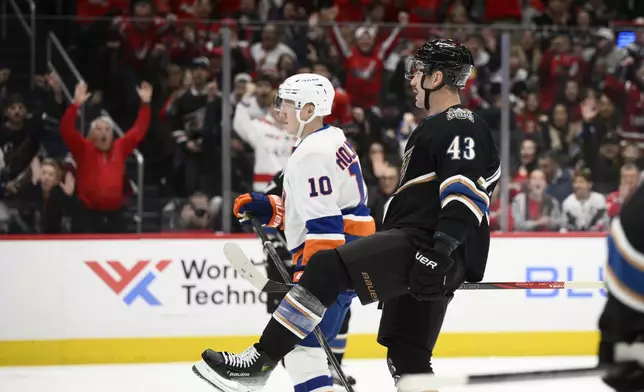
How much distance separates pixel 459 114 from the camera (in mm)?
3061

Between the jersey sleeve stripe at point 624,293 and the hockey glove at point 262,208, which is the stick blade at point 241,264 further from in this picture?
the jersey sleeve stripe at point 624,293

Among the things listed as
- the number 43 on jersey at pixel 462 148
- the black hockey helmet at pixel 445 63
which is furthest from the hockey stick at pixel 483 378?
the black hockey helmet at pixel 445 63

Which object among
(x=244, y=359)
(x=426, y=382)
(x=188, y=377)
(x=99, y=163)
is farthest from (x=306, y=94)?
(x=99, y=163)

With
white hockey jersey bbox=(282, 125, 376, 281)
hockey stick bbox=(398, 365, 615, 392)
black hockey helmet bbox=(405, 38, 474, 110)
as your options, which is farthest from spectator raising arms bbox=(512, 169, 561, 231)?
hockey stick bbox=(398, 365, 615, 392)

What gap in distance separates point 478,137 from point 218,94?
3.41m

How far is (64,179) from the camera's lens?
5953 millimetres

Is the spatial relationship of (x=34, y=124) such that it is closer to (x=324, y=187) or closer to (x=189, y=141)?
(x=189, y=141)

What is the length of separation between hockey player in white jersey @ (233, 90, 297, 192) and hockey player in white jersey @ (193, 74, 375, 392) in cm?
242

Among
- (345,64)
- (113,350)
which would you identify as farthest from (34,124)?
(345,64)

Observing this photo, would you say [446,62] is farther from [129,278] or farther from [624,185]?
[624,185]

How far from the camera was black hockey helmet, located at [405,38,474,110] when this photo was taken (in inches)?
125

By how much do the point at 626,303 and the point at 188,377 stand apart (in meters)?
3.38

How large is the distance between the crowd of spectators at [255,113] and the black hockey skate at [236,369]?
10.3ft

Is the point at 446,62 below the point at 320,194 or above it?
above
